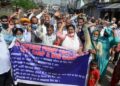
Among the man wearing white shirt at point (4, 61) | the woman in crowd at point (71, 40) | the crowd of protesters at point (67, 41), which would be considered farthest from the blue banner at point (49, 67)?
the woman in crowd at point (71, 40)

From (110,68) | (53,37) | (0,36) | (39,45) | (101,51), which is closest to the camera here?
(0,36)

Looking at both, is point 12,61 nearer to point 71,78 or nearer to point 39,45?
point 39,45

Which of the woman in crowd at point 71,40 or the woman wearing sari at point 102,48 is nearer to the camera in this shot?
the woman in crowd at point 71,40

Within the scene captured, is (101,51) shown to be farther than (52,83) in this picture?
Yes

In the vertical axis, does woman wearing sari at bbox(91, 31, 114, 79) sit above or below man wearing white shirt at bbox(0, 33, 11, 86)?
below

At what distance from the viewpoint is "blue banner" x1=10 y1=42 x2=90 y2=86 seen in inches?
338

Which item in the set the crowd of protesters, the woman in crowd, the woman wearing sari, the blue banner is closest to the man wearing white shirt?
the crowd of protesters

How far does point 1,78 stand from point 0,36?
0.79 m

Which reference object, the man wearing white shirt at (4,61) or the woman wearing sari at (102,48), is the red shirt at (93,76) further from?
the man wearing white shirt at (4,61)

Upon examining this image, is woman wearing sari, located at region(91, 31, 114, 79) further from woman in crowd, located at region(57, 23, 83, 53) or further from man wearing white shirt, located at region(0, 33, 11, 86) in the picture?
man wearing white shirt, located at region(0, 33, 11, 86)

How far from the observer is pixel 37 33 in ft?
32.8

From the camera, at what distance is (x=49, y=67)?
859 centimetres

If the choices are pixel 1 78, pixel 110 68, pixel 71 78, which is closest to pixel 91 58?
pixel 71 78

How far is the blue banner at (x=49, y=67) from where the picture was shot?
8578 millimetres
